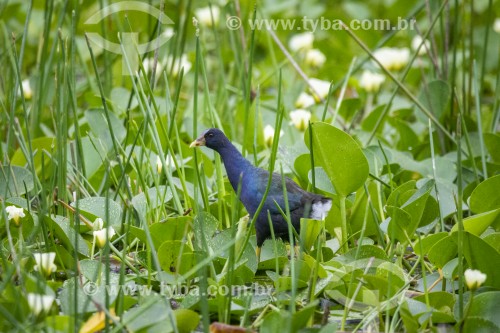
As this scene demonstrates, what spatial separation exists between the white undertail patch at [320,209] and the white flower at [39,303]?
3.06ft

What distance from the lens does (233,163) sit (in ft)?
8.98

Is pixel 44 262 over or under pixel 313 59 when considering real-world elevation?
under

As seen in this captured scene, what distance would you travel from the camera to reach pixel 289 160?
3002 millimetres

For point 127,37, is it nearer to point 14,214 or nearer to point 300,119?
point 300,119

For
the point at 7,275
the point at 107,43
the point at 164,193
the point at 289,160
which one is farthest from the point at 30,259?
the point at 107,43

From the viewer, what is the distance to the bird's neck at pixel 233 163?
2.73 metres

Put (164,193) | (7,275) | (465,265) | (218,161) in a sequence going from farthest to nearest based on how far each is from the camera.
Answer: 1. (218,161)
2. (164,193)
3. (465,265)
4. (7,275)

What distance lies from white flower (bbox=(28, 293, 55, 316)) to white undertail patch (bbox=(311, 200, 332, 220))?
931mm

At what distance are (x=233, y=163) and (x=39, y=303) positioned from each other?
1.05 metres

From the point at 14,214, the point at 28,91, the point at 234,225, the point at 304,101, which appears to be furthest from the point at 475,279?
the point at 28,91

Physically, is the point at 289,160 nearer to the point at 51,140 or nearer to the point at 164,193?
the point at 164,193

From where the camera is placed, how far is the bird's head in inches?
107

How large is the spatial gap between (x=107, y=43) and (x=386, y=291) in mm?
1886

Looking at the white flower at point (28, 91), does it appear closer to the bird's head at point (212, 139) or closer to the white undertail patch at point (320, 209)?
the bird's head at point (212, 139)
